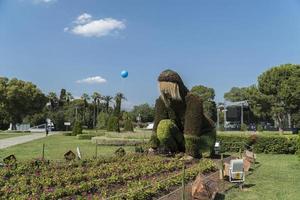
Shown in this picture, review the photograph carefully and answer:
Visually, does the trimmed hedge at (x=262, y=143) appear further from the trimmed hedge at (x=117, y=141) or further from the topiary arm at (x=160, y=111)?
the topiary arm at (x=160, y=111)

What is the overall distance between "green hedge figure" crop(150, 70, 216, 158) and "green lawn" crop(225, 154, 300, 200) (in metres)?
2.43

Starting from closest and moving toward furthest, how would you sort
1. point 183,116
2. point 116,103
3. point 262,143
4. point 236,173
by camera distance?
point 236,173 → point 183,116 → point 262,143 → point 116,103

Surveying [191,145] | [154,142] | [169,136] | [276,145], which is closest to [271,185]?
[191,145]

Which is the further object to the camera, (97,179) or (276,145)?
(276,145)

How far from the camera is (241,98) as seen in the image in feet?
301

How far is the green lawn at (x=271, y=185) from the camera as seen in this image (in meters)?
10.6

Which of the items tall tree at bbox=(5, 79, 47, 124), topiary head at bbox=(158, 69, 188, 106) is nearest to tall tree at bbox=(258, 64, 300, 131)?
tall tree at bbox=(5, 79, 47, 124)

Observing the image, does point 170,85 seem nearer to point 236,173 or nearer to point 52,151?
point 236,173

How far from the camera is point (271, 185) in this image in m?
12.3

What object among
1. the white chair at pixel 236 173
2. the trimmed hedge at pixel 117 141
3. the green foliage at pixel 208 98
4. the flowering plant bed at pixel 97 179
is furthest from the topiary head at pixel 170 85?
the green foliage at pixel 208 98

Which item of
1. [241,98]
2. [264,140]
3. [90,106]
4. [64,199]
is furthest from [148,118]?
[64,199]

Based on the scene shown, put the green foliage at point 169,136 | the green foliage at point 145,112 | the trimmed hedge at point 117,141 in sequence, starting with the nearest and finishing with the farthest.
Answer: the green foliage at point 169,136 < the trimmed hedge at point 117,141 < the green foliage at point 145,112

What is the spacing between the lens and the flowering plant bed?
9078 mm

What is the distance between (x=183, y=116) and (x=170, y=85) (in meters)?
1.57
